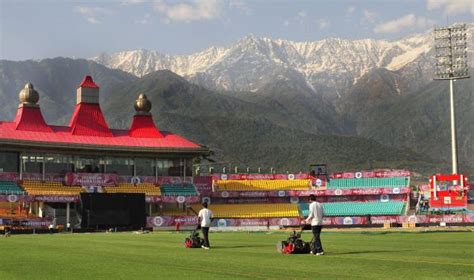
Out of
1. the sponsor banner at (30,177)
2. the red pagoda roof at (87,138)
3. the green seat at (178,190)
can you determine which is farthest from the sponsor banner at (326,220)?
the sponsor banner at (30,177)

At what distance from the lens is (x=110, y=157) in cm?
9062

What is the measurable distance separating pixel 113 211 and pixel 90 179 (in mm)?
10797

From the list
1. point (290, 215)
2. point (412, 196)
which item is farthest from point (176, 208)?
point (412, 196)

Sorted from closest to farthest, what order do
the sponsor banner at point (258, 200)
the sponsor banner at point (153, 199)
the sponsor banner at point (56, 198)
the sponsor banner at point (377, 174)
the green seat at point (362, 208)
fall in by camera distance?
1. the sponsor banner at point (56, 198)
2. the sponsor banner at point (153, 199)
3. the green seat at point (362, 208)
4. the sponsor banner at point (377, 174)
5. the sponsor banner at point (258, 200)

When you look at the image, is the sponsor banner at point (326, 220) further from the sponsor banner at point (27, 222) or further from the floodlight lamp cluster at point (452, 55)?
the floodlight lamp cluster at point (452, 55)

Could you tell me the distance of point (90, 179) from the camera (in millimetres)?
85750

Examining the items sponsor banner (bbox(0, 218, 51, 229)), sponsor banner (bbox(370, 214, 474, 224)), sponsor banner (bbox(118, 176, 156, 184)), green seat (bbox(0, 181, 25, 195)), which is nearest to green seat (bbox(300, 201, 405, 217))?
sponsor banner (bbox(370, 214, 474, 224))

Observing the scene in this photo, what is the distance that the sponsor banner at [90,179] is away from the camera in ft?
278

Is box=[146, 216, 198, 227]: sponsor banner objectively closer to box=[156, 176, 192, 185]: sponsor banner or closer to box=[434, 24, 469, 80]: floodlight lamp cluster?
box=[156, 176, 192, 185]: sponsor banner

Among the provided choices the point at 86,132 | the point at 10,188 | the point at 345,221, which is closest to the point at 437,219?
the point at 345,221

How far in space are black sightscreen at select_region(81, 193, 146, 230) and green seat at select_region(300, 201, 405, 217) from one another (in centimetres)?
2524

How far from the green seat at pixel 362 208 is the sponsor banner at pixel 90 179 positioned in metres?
26.7

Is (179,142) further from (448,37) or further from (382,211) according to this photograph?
(448,37)

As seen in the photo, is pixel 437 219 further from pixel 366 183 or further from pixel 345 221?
pixel 366 183
